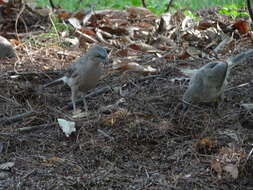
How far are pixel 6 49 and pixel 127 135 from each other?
303 cm

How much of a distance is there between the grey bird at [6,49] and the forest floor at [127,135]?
1.73 feet

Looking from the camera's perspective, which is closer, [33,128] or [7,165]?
[7,165]

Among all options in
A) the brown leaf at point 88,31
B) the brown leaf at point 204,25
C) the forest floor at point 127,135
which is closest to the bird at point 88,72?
the forest floor at point 127,135

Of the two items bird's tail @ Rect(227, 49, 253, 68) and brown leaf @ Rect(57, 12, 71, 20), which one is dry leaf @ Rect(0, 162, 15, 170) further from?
brown leaf @ Rect(57, 12, 71, 20)

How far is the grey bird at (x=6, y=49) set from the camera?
6.67 m

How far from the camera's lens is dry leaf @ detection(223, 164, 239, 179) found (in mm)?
3673

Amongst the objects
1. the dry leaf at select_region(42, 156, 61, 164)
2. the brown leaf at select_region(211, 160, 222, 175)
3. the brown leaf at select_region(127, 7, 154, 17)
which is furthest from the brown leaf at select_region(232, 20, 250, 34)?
the dry leaf at select_region(42, 156, 61, 164)

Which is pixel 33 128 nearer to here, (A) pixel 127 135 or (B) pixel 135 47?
(A) pixel 127 135

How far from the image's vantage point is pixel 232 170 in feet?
12.1

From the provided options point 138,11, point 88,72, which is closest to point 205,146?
point 88,72

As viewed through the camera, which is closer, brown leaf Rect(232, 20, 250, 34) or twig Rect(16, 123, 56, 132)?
twig Rect(16, 123, 56, 132)

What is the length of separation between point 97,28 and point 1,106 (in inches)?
118

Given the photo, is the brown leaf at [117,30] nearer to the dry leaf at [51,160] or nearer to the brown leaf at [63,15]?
the brown leaf at [63,15]

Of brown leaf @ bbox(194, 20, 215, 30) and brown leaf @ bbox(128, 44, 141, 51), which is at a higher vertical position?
brown leaf @ bbox(194, 20, 215, 30)
